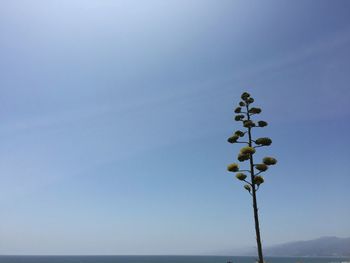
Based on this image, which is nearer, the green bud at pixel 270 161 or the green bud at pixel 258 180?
the green bud at pixel 258 180

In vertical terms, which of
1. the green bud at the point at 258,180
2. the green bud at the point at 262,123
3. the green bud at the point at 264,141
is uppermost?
the green bud at the point at 262,123

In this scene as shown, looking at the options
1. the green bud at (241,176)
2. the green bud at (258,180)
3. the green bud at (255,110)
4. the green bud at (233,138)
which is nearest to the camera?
the green bud at (258,180)

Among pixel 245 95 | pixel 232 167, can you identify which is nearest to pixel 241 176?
pixel 232 167

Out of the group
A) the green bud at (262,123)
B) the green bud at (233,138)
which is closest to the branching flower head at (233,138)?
the green bud at (233,138)

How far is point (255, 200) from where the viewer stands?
1694cm

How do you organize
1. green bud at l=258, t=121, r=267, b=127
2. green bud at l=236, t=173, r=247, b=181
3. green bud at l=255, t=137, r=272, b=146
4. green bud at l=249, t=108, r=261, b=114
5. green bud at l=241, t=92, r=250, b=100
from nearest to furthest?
green bud at l=236, t=173, r=247, b=181 → green bud at l=255, t=137, r=272, b=146 → green bud at l=258, t=121, r=267, b=127 → green bud at l=249, t=108, r=261, b=114 → green bud at l=241, t=92, r=250, b=100

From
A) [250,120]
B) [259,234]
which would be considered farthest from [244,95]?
[259,234]

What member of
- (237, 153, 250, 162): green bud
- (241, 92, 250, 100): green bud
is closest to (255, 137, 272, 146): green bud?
(237, 153, 250, 162): green bud

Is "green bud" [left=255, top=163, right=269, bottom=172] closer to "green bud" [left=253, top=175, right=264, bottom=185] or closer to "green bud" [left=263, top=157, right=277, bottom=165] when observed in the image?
"green bud" [left=263, top=157, right=277, bottom=165]

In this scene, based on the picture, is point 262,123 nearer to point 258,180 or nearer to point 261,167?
point 261,167

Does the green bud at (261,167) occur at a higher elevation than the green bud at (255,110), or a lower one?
lower

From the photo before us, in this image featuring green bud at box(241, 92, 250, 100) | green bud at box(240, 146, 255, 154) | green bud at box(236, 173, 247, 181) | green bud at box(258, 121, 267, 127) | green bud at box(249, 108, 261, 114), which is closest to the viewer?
green bud at box(240, 146, 255, 154)

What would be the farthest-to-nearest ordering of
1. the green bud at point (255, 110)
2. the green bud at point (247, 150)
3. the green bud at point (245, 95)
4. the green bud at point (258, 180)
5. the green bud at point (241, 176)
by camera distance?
the green bud at point (245, 95), the green bud at point (255, 110), the green bud at point (241, 176), the green bud at point (247, 150), the green bud at point (258, 180)

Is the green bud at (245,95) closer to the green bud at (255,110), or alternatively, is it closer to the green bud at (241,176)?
the green bud at (255,110)
